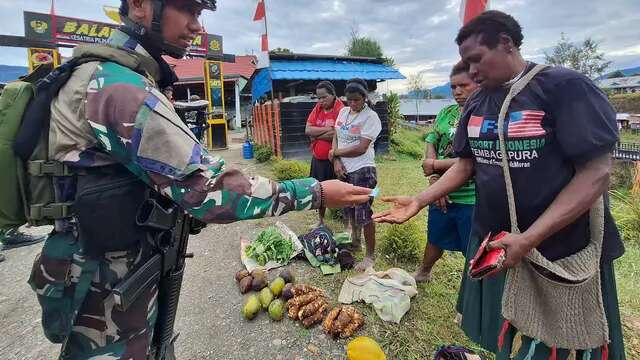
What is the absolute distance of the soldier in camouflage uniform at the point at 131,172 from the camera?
110 cm

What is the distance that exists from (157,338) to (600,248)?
2.00 metres

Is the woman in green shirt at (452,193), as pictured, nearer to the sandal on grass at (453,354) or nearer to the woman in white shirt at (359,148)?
the woman in white shirt at (359,148)

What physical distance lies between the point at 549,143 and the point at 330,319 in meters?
2.02

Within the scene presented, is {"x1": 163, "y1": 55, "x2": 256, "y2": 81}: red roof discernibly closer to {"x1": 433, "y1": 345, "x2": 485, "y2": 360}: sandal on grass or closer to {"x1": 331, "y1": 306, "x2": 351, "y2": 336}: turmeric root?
{"x1": 331, "y1": 306, "x2": 351, "y2": 336}: turmeric root

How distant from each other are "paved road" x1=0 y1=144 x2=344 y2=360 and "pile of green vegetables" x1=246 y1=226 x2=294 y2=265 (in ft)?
0.62

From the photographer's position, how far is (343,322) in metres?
2.68

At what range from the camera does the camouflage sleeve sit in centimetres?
108

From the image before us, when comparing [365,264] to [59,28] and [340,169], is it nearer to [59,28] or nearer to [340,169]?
[340,169]

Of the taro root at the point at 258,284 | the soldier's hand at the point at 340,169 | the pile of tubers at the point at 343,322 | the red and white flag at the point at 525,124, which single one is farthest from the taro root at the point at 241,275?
the red and white flag at the point at 525,124

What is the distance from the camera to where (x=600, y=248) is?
136 centimetres

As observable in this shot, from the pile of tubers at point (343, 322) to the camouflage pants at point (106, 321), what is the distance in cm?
162

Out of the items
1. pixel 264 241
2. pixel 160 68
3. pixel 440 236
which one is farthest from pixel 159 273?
pixel 264 241

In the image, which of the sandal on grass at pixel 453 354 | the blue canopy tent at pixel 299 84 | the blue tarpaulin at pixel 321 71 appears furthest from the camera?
the blue tarpaulin at pixel 321 71

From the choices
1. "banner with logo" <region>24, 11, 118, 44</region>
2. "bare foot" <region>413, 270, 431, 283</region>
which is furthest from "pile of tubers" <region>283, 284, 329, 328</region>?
"banner with logo" <region>24, 11, 118, 44</region>
